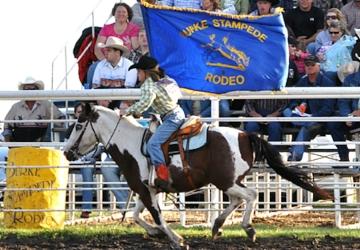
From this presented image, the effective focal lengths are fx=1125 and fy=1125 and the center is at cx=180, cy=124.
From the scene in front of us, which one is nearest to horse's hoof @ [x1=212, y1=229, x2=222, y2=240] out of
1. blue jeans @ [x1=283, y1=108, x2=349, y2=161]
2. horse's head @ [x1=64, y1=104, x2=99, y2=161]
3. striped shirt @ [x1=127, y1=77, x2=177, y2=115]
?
striped shirt @ [x1=127, y1=77, x2=177, y2=115]

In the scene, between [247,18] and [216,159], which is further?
[247,18]

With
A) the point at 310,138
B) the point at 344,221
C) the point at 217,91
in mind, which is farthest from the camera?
the point at 344,221

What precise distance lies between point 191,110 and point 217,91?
5.27 feet

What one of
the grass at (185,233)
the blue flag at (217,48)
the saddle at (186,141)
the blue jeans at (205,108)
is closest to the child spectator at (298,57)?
the blue jeans at (205,108)

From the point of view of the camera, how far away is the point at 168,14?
14023 millimetres

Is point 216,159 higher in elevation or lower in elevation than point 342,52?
lower

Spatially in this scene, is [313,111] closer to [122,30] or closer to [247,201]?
[247,201]

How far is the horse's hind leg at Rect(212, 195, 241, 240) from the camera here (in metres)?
12.2

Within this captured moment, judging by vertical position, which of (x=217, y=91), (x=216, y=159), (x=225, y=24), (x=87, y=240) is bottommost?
(x=87, y=240)

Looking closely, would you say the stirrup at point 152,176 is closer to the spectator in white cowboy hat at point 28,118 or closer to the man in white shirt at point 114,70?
the man in white shirt at point 114,70

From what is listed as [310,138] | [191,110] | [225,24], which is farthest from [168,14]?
[310,138]

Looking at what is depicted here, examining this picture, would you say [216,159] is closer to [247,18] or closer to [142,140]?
[142,140]

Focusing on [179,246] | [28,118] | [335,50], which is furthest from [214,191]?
[28,118]

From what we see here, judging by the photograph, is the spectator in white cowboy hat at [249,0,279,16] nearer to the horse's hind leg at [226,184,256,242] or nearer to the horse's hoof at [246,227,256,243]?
the horse's hind leg at [226,184,256,242]
